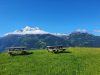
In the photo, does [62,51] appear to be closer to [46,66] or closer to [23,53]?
[23,53]

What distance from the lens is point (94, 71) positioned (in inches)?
1280

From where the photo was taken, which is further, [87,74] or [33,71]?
[33,71]

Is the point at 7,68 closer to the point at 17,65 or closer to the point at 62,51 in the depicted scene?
the point at 17,65

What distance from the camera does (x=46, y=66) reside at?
3678 centimetres

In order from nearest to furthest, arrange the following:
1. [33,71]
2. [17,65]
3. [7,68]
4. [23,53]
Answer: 1. [33,71]
2. [7,68]
3. [17,65]
4. [23,53]

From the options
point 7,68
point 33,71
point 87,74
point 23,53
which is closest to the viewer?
point 87,74

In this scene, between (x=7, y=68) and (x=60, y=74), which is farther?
(x=7, y=68)

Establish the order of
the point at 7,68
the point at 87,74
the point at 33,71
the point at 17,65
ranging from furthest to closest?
the point at 17,65 < the point at 7,68 < the point at 33,71 < the point at 87,74

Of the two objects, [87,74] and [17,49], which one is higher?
[17,49]

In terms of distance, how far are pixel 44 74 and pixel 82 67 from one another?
677 cm

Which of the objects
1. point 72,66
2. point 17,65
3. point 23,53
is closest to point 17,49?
point 23,53

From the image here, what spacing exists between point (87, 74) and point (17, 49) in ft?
90.0

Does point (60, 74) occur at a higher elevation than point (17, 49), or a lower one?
lower

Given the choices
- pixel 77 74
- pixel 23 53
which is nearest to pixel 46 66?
pixel 77 74
